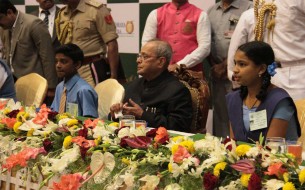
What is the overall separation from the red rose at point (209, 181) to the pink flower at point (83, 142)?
1.67 ft

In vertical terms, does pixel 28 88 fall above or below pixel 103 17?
below

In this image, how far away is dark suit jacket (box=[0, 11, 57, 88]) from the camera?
16.7 feet

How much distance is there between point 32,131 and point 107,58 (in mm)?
2773

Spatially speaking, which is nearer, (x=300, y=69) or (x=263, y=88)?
(x=263, y=88)

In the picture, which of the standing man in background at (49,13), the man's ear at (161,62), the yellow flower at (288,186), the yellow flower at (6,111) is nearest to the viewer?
the yellow flower at (288,186)

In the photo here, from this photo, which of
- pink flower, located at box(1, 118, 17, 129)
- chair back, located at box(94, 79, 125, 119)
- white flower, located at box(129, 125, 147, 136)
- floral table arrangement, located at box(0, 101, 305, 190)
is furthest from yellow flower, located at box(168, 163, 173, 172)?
chair back, located at box(94, 79, 125, 119)

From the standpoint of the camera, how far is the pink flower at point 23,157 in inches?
83.0

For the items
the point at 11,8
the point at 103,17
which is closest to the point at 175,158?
the point at 103,17

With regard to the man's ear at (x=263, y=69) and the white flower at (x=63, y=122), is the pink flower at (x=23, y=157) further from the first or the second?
the man's ear at (x=263, y=69)

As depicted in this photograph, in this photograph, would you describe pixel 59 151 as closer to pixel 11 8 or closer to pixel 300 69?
pixel 300 69

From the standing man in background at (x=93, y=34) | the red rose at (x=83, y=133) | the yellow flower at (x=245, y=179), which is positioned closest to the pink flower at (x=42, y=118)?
the red rose at (x=83, y=133)

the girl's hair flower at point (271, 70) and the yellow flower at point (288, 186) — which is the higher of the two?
the girl's hair flower at point (271, 70)

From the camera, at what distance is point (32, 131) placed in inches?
89.0

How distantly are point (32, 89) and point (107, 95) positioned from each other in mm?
728
